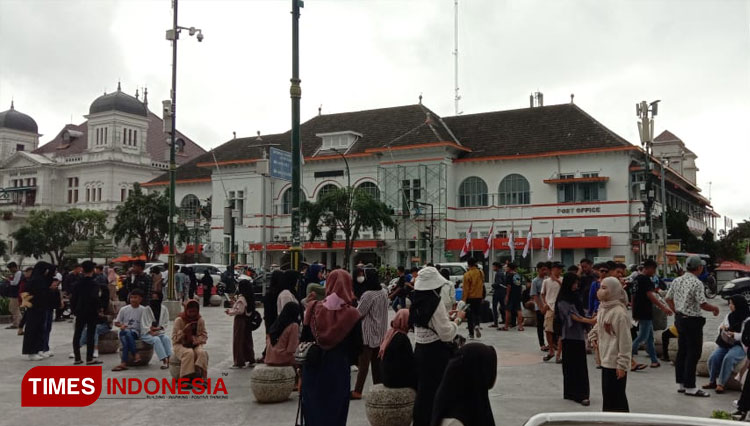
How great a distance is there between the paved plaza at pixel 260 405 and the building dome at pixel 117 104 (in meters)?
70.8

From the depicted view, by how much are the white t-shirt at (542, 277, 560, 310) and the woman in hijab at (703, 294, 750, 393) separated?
122 inches

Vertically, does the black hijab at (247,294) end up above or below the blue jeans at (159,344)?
above

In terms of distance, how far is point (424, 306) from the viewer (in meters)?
6.99

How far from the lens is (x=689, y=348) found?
9.55 metres

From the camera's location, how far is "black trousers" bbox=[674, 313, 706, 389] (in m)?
9.52

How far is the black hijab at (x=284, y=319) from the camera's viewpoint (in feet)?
29.8

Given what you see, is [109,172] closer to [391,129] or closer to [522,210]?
[391,129]

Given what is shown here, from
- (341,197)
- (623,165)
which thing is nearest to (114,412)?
(341,197)

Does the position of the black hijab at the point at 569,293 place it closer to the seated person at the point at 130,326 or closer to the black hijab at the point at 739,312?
the black hijab at the point at 739,312

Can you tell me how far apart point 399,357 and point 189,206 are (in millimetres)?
58944

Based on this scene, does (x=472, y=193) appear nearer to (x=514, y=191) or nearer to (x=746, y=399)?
(x=514, y=191)

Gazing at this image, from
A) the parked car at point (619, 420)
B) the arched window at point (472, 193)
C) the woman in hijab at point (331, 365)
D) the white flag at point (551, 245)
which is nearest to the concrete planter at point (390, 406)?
the woman in hijab at point (331, 365)

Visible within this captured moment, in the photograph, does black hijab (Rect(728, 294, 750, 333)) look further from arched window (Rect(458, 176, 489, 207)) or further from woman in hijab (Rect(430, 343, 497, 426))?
arched window (Rect(458, 176, 489, 207))

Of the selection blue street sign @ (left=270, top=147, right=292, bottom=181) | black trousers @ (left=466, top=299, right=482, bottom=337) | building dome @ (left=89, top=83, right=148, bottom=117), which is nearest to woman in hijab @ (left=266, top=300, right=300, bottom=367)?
blue street sign @ (left=270, top=147, right=292, bottom=181)
